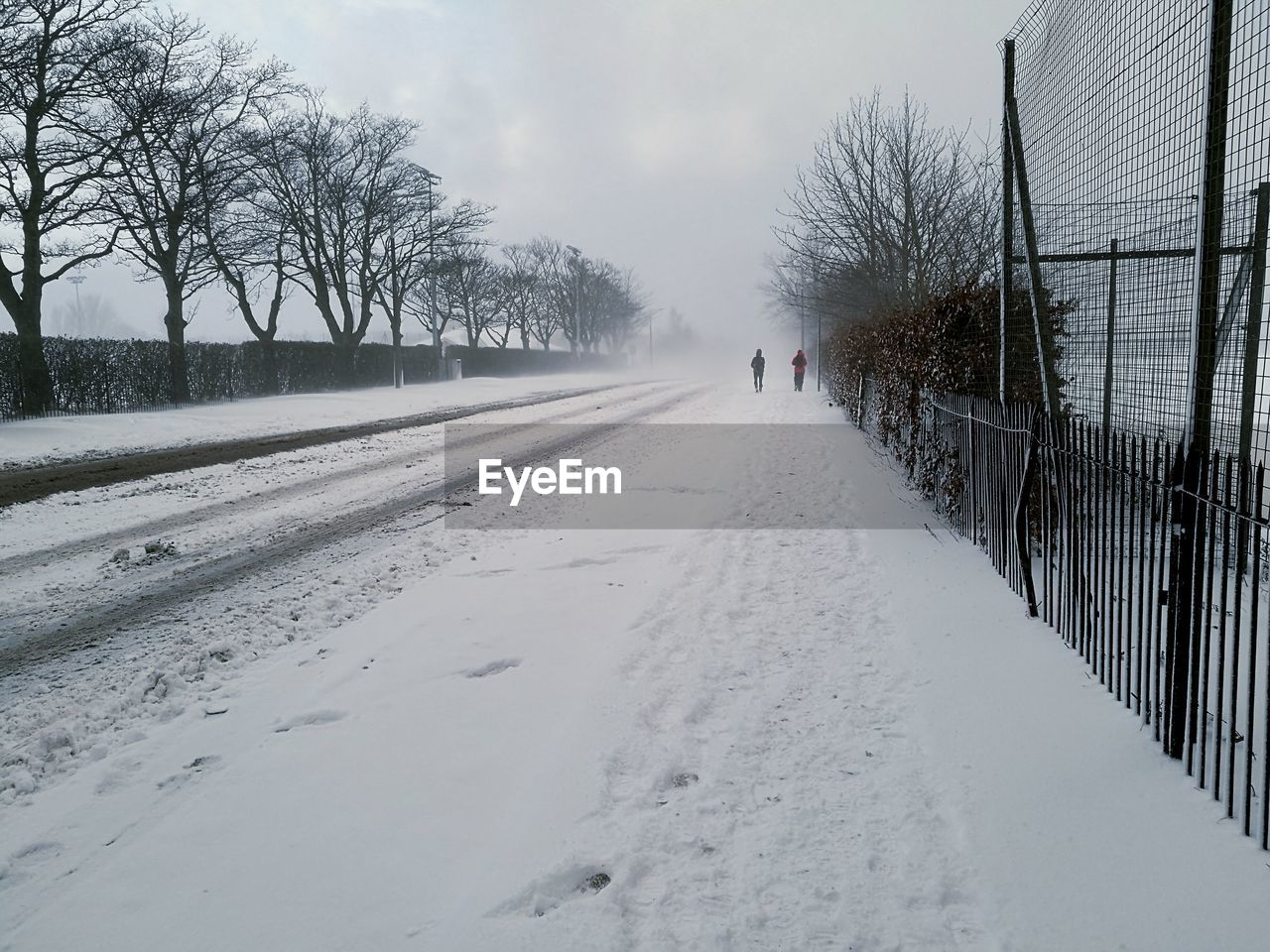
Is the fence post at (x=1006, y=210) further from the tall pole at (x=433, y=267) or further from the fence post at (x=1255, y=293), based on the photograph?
the tall pole at (x=433, y=267)

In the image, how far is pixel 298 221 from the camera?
109ft

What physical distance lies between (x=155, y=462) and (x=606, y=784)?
35.9 feet

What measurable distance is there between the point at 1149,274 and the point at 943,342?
1.70 metres

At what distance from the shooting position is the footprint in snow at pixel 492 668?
417 cm

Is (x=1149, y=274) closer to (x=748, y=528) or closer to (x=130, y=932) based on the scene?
(x=748, y=528)

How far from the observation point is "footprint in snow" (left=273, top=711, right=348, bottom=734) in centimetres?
358

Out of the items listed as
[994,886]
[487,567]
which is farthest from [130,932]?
[487,567]

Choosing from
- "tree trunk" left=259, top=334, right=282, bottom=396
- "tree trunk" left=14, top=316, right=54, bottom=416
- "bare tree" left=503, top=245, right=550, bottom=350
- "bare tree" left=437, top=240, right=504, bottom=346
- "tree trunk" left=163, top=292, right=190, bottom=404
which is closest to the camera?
"tree trunk" left=14, top=316, right=54, bottom=416

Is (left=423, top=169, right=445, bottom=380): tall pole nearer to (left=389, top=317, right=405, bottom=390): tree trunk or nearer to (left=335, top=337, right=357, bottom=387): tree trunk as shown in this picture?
(left=389, top=317, right=405, bottom=390): tree trunk

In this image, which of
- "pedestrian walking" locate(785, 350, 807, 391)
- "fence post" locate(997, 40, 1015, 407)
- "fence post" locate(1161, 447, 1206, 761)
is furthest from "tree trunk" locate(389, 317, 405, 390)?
"fence post" locate(1161, 447, 1206, 761)

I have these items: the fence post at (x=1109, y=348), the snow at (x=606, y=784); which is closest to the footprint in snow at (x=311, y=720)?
the snow at (x=606, y=784)

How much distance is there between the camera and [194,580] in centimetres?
575

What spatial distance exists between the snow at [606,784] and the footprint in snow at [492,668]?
0.08 ft

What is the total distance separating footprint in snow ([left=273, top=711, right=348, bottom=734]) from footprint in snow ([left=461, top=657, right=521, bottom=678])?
67 cm
